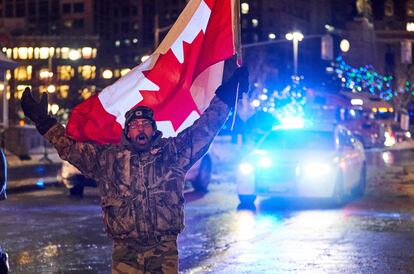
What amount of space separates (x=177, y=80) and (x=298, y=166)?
31.4 feet

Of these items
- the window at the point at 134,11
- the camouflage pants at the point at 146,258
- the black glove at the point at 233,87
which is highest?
the window at the point at 134,11

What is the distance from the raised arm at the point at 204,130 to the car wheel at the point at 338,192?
35.0 feet

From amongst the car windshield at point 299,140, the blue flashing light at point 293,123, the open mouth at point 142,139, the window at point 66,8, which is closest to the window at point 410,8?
the window at point 66,8

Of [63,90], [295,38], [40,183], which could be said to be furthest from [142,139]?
[63,90]

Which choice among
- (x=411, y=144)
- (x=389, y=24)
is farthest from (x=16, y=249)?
(x=389, y=24)

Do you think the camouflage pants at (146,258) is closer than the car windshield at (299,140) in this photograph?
Yes

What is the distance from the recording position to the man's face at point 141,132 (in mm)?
4957

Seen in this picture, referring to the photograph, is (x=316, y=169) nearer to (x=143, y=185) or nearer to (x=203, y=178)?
(x=203, y=178)

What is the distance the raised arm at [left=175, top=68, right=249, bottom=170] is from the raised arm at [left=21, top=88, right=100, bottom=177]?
1.76 feet

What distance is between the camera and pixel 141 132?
4.97 m

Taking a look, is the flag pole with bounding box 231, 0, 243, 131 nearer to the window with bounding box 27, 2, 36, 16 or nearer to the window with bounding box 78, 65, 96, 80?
the window with bounding box 78, 65, 96, 80

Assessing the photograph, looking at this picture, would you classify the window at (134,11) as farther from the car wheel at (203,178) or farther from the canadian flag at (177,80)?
the canadian flag at (177,80)

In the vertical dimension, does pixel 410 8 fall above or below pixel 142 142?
above

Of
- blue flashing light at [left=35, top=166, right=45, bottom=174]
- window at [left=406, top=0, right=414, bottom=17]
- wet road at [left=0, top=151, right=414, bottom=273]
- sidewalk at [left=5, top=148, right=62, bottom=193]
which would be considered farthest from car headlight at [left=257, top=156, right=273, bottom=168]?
window at [left=406, top=0, right=414, bottom=17]
